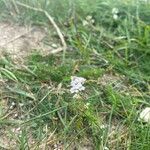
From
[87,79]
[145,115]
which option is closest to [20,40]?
[87,79]

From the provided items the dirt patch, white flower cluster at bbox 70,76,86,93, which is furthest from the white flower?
the dirt patch

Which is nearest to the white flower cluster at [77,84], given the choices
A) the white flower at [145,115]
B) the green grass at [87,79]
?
the green grass at [87,79]

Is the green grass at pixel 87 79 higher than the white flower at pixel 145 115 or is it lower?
higher

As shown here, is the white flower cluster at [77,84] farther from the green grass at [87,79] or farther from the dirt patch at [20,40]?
the dirt patch at [20,40]

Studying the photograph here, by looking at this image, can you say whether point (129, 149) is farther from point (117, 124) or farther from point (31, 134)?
point (31, 134)

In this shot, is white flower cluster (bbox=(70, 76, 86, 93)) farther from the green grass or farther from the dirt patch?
the dirt patch

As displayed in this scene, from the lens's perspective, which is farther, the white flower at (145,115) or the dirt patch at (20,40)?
the dirt patch at (20,40)

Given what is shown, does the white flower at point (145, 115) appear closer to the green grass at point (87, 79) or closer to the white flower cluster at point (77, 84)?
the green grass at point (87, 79)

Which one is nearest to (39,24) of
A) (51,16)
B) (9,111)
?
(51,16)
